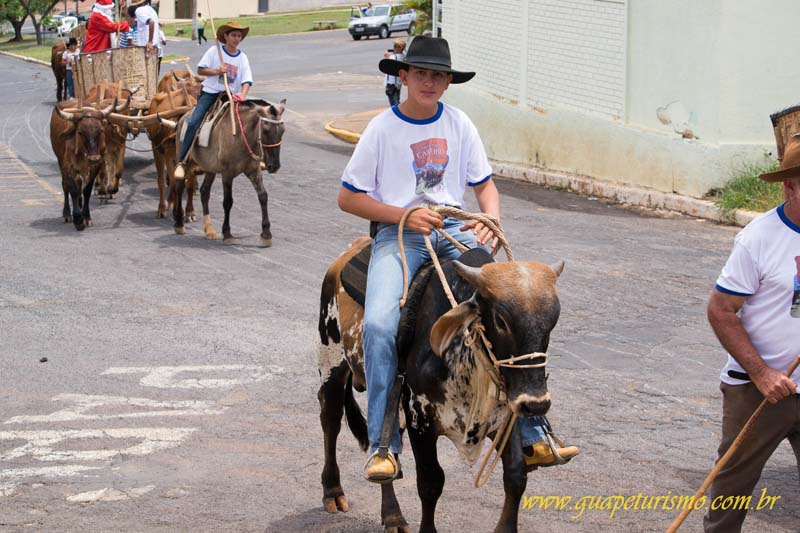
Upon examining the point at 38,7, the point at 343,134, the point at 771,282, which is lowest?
the point at 343,134

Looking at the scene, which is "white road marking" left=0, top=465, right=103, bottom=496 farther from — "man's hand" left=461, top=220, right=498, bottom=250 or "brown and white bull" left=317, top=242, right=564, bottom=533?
"man's hand" left=461, top=220, right=498, bottom=250

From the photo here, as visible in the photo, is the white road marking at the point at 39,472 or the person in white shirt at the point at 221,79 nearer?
the white road marking at the point at 39,472

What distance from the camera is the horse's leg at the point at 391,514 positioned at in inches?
250

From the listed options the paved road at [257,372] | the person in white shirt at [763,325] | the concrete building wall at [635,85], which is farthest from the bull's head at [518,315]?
the concrete building wall at [635,85]

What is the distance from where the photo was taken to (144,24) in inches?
786

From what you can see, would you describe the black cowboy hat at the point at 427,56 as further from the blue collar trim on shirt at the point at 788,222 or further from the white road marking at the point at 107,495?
the white road marking at the point at 107,495

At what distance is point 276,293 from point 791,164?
7.94 m

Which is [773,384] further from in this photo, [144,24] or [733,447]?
[144,24]

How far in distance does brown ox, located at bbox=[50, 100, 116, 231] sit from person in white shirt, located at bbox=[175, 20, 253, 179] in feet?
3.88

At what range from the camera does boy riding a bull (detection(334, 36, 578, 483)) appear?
19.7ft

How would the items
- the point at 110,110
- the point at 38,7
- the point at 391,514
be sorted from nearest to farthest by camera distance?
the point at 391,514 < the point at 110,110 < the point at 38,7

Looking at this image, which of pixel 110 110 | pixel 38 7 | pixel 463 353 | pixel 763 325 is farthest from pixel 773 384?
pixel 38 7

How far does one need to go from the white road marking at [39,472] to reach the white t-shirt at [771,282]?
4179mm

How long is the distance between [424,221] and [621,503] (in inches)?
83.1
